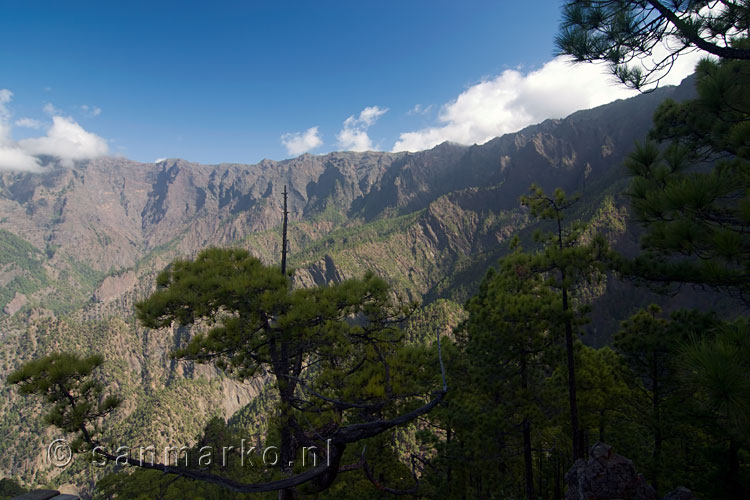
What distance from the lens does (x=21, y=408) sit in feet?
473

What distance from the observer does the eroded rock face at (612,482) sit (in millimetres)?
5738

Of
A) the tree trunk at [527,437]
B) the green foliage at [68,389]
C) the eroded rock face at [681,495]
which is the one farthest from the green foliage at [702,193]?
the green foliage at [68,389]

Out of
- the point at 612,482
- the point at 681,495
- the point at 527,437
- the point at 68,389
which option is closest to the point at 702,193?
the point at 612,482

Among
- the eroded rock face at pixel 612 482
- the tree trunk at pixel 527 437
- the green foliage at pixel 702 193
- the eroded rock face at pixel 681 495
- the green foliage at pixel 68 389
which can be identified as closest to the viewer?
the green foliage at pixel 702 193

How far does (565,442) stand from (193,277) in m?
17.0

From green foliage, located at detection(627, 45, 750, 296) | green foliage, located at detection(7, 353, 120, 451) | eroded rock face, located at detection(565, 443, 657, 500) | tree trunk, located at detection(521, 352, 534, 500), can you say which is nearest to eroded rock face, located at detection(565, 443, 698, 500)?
eroded rock face, located at detection(565, 443, 657, 500)

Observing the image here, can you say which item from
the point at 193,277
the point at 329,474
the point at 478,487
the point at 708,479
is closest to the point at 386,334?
the point at 329,474

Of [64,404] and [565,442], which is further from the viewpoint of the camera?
[565,442]

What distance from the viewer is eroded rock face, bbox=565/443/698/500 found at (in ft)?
18.8

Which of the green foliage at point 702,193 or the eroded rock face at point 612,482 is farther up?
the green foliage at point 702,193

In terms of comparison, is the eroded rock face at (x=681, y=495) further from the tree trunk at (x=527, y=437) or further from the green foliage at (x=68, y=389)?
the green foliage at (x=68, y=389)

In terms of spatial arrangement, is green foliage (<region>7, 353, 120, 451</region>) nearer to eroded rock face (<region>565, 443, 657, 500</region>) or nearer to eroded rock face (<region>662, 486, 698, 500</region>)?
eroded rock face (<region>565, 443, 657, 500</region>)

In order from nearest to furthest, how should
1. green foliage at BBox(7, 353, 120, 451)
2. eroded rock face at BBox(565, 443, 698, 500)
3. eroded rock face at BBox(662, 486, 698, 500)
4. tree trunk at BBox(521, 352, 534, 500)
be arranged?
green foliage at BBox(7, 353, 120, 451)
eroded rock face at BBox(662, 486, 698, 500)
eroded rock face at BBox(565, 443, 698, 500)
tree trunk at BBox(521, 352, 534, 500)

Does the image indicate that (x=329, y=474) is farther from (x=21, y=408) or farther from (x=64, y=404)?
(x=21, y=408)
